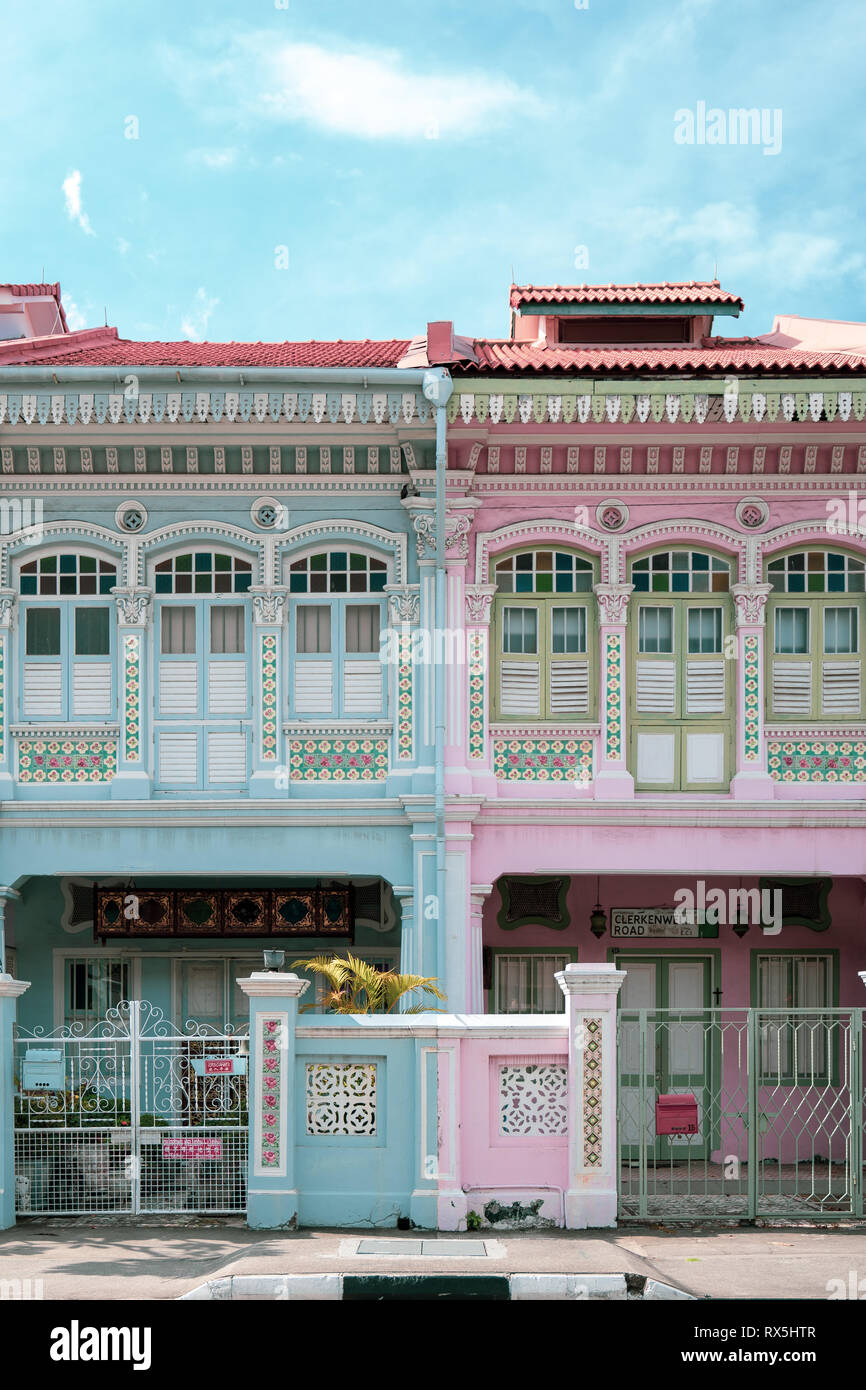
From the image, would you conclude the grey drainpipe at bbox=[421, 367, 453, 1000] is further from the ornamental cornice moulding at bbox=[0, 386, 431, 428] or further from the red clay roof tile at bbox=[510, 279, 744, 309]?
the red clay roof tile at bbox=[510, 279, 744, 309]

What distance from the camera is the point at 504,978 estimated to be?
1625 centimetres

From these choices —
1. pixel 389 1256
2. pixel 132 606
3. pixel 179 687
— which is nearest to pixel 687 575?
pixel 179 687

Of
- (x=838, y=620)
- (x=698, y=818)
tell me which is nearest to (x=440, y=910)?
(x=698, y=818)

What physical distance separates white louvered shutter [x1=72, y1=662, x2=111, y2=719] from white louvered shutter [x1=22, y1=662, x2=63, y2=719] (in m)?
0.15

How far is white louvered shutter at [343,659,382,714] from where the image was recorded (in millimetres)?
14805

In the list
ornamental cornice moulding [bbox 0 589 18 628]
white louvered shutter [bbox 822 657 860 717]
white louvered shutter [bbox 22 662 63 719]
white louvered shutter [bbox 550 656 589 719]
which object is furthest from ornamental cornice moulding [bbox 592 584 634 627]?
ornamental cornice moulding [bbox 0 589 18 628]

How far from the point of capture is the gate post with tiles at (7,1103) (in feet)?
Result: 35.5

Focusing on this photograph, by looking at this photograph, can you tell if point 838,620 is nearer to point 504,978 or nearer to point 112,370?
point 504,978

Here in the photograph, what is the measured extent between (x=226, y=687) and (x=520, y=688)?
9.69ft

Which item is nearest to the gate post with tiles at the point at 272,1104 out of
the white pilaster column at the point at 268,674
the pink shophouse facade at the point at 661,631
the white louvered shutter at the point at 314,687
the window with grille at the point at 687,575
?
the pink shophouse facade at the point at 661,631

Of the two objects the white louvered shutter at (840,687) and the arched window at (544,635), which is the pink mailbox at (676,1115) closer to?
the arched window at (544,635)

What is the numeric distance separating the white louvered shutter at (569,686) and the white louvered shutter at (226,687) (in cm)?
311

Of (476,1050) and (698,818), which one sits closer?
(476,1050)

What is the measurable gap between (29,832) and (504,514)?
18.7ft
